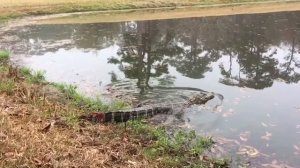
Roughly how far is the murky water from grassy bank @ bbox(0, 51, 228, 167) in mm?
1157

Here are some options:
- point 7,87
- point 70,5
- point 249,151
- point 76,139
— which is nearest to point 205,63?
point 7,87

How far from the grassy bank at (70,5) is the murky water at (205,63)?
4766mm

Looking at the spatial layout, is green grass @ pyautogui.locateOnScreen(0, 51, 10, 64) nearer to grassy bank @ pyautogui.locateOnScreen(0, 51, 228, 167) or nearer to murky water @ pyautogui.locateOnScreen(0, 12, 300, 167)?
murky water @ pyautogui.locateOnScreen(0, 12, 300, 167)

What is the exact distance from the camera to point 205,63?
17.5 m

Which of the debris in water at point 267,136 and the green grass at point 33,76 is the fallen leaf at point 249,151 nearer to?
the debris in water at point 267,136

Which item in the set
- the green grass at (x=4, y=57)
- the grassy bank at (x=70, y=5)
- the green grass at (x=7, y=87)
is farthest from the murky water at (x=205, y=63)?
the grassy bank at (x=70, y=5)

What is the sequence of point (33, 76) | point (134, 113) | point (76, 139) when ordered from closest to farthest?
point (76, 139) → point (134, 113) → point (33, 76)

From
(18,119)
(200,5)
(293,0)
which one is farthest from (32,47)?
(293,0)

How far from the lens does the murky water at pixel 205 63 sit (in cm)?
1028

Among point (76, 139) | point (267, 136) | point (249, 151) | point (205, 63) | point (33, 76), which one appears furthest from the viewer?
point (205, 63)

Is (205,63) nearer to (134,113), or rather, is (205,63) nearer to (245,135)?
(134,113)

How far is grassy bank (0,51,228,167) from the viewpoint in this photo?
23.5 ft

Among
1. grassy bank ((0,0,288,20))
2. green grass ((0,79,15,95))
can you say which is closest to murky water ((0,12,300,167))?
green grass ((0,79,15,95))

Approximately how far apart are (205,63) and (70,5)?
18.3 metres
